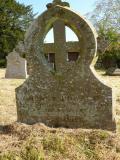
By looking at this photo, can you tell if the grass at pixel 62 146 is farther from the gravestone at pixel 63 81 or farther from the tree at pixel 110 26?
the tree at pixel 110 26

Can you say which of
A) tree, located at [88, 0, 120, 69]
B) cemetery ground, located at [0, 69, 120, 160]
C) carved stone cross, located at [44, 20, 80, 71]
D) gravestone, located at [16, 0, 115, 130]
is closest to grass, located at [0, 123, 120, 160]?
cemetery ground, located at [0, 69, 120, 160]

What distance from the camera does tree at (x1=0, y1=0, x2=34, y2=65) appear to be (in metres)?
53.0

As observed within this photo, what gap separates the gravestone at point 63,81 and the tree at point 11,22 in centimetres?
4444

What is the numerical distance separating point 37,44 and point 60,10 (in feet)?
2.51

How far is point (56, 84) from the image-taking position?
23.7 feet

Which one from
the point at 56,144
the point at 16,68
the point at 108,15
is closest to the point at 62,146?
the point at 56,144

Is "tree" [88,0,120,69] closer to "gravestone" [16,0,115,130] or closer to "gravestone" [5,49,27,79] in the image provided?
"gravestone" [5,49,27,79]

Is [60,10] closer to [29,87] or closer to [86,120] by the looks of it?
[29,87]

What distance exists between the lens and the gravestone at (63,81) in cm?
698

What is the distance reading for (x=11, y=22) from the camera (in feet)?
183

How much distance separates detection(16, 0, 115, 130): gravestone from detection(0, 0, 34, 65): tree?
44438 millimetres

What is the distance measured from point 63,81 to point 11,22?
163 feet

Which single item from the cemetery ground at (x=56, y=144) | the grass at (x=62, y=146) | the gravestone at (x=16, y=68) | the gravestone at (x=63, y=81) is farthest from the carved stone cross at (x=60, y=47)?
the gravestone at (x=16, y=68)

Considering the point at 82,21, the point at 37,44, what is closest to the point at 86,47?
the point at 82,21
